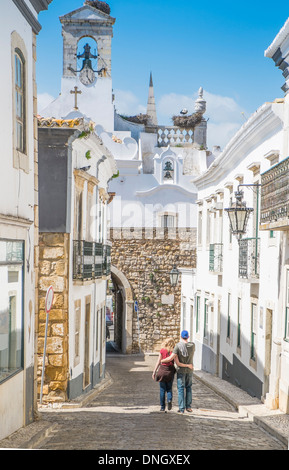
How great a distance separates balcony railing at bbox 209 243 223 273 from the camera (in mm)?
19297

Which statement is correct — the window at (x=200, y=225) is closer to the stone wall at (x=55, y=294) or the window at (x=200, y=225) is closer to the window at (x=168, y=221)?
the window at (x=168, y=221)

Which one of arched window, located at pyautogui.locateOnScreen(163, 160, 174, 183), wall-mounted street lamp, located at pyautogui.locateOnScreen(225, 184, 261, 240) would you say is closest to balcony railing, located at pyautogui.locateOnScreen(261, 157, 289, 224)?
wall-mounted street lamp, located at pyautogui.locateOnScreen(225, 184, 261, 240)

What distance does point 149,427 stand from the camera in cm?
980

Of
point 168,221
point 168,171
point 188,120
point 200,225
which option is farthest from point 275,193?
point 188,120

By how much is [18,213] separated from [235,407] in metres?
6.31

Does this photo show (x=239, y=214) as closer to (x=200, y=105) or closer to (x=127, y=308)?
(x=127, y=308)

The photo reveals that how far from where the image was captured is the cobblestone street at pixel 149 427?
845 cm

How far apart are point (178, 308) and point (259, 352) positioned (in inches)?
574

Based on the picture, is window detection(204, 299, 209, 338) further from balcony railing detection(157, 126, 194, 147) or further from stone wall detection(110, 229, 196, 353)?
balcony railing detection(157, 126, 194, 147)

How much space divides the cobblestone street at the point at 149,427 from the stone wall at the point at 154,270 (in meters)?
13.2

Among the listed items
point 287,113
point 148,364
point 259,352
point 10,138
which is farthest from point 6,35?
point 148,364

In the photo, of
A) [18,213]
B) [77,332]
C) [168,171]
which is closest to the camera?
[18,213]

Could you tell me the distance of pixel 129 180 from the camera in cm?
2902

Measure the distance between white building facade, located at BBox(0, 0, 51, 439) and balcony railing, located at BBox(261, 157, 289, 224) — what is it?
3.67 metres
